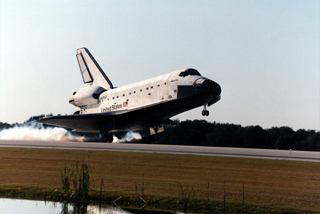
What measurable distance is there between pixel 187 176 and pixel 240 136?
29687 millimetres

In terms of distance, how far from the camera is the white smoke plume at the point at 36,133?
3703 centimetres

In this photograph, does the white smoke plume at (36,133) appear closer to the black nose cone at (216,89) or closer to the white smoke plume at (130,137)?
the white smoke plume at (130,137)

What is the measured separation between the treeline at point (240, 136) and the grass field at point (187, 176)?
77.2ft

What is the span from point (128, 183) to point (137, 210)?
2318 mm

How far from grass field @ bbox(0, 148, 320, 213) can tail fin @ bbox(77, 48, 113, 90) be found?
1592 cm

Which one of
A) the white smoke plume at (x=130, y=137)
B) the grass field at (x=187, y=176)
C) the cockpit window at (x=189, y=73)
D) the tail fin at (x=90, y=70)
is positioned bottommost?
the grass field at (x=187, y=176)

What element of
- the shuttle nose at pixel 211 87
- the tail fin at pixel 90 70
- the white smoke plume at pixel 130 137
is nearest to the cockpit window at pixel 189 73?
the shuttle nose at pixel 211 87

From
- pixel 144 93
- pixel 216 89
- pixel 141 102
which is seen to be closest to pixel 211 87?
pixel 216 89

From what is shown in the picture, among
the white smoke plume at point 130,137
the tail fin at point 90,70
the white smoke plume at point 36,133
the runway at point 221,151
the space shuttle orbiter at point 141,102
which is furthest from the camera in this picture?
the white smoke plume at point 36,133

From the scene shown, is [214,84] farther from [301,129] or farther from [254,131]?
[301,129]

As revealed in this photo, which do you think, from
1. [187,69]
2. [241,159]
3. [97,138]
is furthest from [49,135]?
[241,159]

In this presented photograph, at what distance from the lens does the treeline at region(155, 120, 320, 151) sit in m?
41.2

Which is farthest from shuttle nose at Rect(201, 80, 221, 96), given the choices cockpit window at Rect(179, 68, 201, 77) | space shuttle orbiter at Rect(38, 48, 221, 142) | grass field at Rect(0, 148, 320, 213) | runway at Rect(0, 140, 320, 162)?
grass field at Rect(0, 148, 320, 213)

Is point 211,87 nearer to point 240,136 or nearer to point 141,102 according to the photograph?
point 141,102
